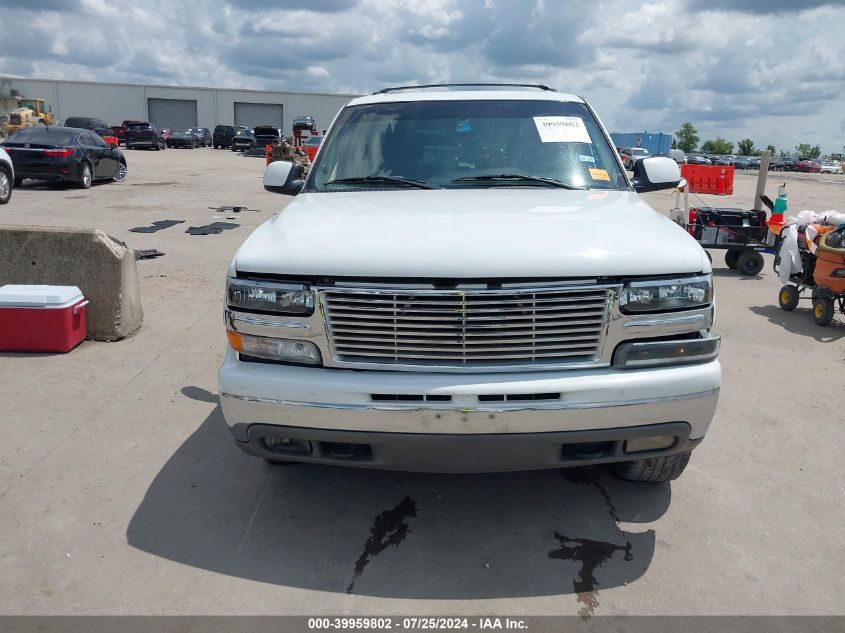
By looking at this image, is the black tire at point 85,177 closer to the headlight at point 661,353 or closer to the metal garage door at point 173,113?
the headlight at point 661,353

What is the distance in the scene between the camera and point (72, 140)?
1742 cm

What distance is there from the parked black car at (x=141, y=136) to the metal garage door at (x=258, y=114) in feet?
94.4

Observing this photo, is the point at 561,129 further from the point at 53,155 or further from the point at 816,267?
the point at 53,155

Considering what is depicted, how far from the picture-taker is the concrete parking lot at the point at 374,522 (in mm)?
2809

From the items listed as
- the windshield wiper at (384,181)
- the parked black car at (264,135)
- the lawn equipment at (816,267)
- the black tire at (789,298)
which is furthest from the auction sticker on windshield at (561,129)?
the parked black car at (264,135)

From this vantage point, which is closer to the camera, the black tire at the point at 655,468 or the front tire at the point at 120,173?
the black tire at the point at 655,468

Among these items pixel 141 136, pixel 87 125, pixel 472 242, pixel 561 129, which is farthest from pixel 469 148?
pixel 87 125

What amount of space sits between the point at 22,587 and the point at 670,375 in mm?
2747

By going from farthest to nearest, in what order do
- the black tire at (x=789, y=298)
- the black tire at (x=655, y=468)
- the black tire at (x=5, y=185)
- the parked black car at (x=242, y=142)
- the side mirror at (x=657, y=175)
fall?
1. the parked black car at (x=242, y=142)
2. the black tire at (x=5, y=185)
3. the black tire at (x=789, y=298)
4. the side mirror at (x=657, y=175)
5. the black tire at (x=655, y=468)

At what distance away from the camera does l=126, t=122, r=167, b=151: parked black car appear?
41156mm

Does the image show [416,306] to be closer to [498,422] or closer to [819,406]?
[498,422]

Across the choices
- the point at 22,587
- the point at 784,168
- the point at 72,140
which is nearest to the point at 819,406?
the point at 22,587

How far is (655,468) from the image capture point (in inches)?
136

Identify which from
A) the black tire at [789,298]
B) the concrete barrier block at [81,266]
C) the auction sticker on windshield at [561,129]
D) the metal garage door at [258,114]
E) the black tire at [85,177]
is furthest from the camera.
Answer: the metal garage door at [258,114]
